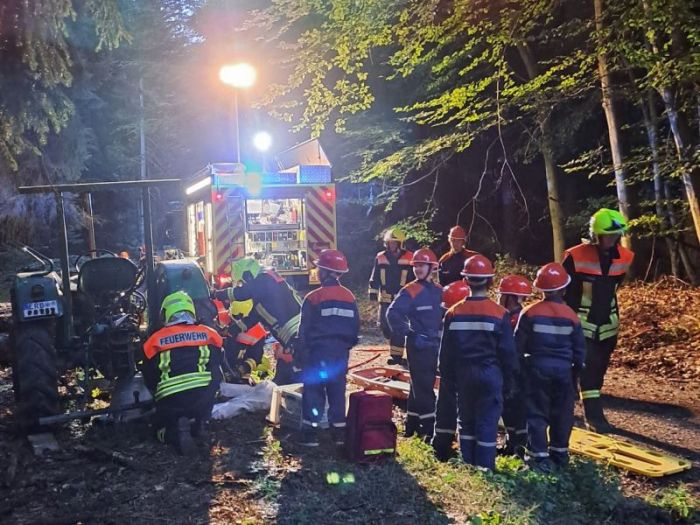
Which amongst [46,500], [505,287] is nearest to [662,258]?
[505,287]

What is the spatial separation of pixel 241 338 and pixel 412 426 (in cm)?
206

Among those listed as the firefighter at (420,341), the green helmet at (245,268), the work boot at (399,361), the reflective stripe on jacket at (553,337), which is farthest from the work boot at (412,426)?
the work boot at (399,361)

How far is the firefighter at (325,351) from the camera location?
5320mm

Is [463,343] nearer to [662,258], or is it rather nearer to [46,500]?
[46,500]

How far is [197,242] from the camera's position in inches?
496

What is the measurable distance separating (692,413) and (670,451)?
1.12 metres

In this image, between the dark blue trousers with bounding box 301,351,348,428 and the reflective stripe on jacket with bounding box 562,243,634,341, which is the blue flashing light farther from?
the reflective stripe on jacket with bounding box 562,243,634,341

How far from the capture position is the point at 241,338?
22.2 feet

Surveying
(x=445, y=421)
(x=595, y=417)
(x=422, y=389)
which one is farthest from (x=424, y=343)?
(x=595, y=417)

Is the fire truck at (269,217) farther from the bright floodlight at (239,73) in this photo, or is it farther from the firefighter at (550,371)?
the firefighter at (550,371)

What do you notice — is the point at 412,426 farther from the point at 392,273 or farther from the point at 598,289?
the point at 392,273

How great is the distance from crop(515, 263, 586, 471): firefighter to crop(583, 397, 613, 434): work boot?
871 millimetres

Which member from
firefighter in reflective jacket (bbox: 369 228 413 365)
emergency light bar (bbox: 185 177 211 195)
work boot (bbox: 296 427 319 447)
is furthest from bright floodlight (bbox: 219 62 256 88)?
work boot (bbox: 296 427 319 447)

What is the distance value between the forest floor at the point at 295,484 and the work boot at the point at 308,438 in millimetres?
84
